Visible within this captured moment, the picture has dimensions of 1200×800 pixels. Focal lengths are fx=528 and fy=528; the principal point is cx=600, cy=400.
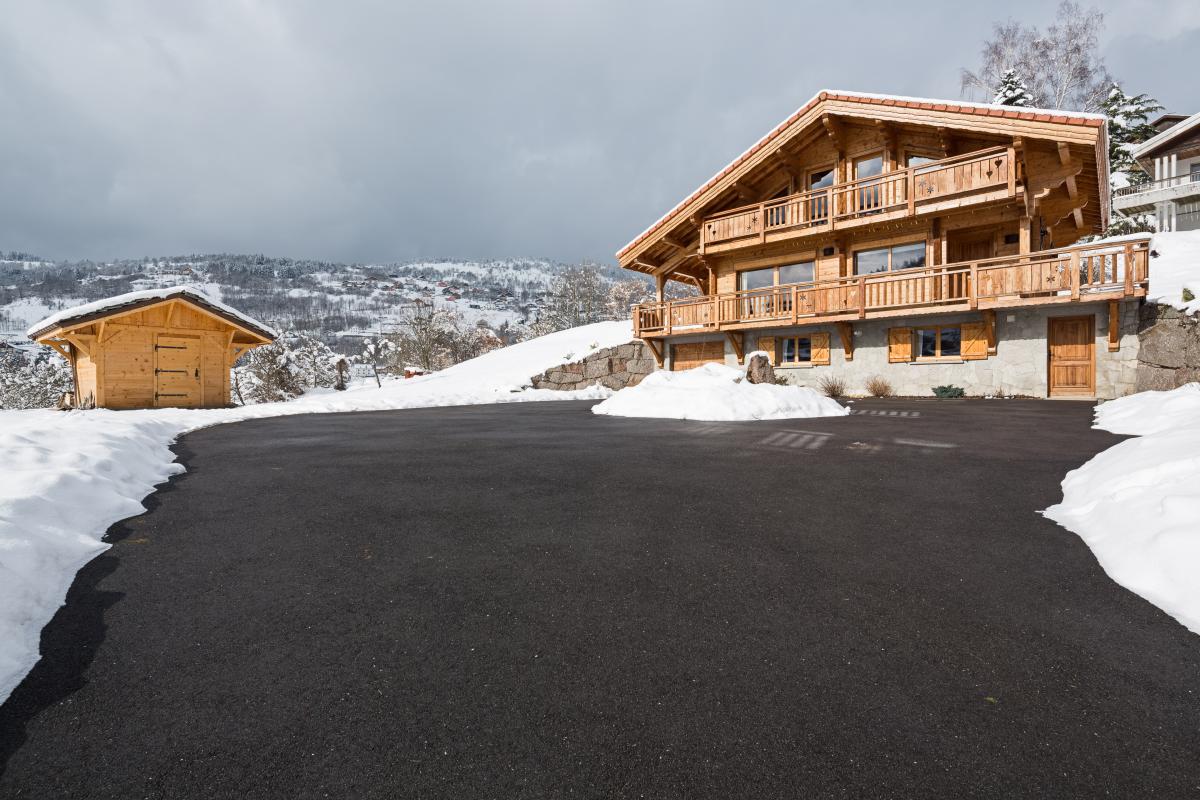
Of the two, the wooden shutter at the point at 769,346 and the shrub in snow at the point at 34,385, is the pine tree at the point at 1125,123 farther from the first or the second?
the shrub in snow at the point at 34,385

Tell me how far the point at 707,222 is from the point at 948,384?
10.1 meters

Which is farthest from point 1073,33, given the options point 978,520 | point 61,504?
point 61,504

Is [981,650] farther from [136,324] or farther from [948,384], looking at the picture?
[136,324]

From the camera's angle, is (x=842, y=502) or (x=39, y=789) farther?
(x=842, y=502)

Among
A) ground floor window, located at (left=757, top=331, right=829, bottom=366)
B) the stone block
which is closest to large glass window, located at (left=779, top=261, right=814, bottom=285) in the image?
ground floor window, located at (left=757, top=331, right=829, bottom=366)

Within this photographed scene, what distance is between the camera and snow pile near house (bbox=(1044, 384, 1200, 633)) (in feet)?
8.60

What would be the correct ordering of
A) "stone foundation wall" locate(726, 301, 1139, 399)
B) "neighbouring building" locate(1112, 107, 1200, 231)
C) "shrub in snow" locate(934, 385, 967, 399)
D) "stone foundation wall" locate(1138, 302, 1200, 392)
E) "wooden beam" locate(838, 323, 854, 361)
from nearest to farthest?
"stone foundation wall" locate(1138, 302, 1200, 392), "stone foundation wall" locate(726, 301, 1139, 399), "shrub in snow" locate(934, 385, 967, 399), "wooden beam" locate(838, 323, 854, 361), "neighbouring building" locate(1112, 107, 1200, 231)

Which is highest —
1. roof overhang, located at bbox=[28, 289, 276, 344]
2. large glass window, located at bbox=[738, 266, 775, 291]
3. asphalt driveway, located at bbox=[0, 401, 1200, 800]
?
large glass window, located at bbox=[738, 266, 775, 291]

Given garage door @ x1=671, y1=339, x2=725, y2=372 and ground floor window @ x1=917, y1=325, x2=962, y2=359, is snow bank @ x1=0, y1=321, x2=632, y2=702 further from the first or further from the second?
ground floor window @ x1=917, y1=325, x2=962, y2=359

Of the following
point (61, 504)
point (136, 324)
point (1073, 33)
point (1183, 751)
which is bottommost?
point (1183, 751)

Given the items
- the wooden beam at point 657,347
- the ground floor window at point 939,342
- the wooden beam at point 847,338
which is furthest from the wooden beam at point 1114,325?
the wooden beam at point 657,347

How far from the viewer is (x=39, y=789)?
1.49m

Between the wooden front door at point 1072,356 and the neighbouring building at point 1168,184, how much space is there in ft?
83.7

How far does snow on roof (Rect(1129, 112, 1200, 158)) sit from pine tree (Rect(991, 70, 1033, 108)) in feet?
24.0
